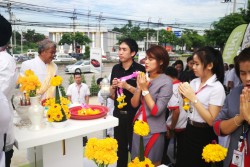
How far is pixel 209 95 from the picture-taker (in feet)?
6.05

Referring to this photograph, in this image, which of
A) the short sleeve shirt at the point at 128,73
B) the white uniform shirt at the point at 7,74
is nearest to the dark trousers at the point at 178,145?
the short sleeve shirt at the point at 128,73

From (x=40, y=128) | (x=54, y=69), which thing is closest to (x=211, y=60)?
(x=40, y=128)

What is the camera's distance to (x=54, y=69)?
322 centimetres

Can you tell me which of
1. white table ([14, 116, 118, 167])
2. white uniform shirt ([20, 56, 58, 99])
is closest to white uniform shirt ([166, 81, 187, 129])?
white table ([14, 116, 118, 167])

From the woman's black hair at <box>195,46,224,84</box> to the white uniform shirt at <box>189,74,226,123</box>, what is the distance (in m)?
0.05

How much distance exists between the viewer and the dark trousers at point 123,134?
2.52 metres

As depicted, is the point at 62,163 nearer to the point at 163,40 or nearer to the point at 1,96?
the point at 1,96

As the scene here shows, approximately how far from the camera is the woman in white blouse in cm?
179

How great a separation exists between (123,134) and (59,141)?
83 cm

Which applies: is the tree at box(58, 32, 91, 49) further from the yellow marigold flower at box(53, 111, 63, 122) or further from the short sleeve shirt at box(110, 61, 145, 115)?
the yellow marigold flower at box(53, 111, 63, 122)

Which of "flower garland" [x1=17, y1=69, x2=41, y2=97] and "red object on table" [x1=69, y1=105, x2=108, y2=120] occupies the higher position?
"flower garland" [x1=17, y1=69, x2=41, y2=97]

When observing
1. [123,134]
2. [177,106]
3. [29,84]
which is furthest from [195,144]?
[29,84]

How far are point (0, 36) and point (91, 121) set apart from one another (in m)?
0.88

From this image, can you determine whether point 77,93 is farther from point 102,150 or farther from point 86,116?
point 102,150
